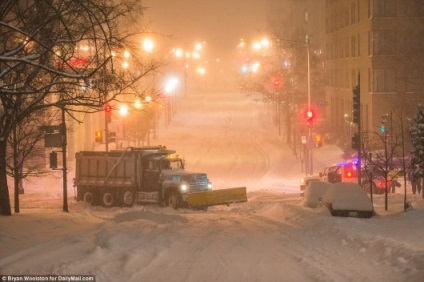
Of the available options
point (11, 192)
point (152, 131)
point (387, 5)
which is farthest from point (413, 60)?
point (11, 192)

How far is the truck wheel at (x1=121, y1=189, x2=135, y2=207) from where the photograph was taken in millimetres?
33906

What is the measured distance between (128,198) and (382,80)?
35985 millimetres

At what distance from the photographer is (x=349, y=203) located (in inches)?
949

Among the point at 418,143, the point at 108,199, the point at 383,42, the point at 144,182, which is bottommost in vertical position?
the point at 108,199

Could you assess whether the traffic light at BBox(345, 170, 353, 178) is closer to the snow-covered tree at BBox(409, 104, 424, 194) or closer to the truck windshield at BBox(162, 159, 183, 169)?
the snow-covered tree at BBox(409, 104, 424, 194)

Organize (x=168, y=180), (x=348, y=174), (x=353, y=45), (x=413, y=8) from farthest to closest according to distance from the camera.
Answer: (x=353, y=45) < (x=413, y=8) < (x=348, y=174) < (x=168, y=180)

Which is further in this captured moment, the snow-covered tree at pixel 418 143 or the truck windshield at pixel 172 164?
the snow-covered tree at pixel 418 143

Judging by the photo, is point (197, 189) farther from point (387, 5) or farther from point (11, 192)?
point (387, 5)

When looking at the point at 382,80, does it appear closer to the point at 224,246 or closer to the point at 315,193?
the point at 315,193

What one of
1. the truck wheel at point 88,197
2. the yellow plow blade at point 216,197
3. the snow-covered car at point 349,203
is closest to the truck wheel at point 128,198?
the truck wheel at point 88,197

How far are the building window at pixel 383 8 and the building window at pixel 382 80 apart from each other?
4759 millimetres

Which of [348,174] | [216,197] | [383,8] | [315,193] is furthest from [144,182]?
[383,8]

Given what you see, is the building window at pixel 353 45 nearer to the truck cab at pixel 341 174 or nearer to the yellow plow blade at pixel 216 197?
the truck cab at pixel 341 174

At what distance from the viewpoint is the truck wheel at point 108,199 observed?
34.5 m
